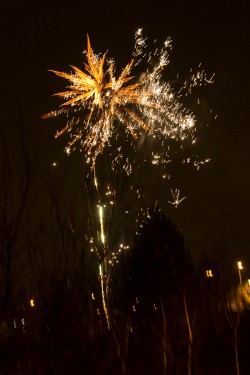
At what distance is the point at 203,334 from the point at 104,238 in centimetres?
454

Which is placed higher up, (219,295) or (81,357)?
(219,295)

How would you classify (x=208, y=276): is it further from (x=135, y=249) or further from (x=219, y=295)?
(x=135, y=249)

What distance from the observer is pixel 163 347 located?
33.8 feet

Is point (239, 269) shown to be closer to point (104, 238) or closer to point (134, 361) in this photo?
point (104, 238)

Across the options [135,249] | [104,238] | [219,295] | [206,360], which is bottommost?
[206,360]

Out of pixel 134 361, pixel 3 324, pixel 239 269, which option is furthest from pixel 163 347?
pixel 3 324

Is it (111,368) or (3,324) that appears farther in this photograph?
(111,368)

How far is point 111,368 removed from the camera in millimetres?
13250

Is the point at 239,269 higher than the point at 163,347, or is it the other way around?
the point at 239,269

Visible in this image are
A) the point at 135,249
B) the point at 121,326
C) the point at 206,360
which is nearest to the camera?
the point at 121,326

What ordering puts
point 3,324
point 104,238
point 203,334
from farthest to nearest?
point 203,334 < point 104,238 < point 3,324

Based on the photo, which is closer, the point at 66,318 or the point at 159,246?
the point at 66,318

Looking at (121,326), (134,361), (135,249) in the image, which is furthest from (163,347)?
(135,249)

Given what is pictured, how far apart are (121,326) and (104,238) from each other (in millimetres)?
2363
